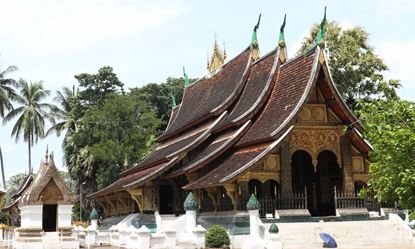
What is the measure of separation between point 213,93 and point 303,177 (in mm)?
7329

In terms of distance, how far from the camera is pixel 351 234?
58.1 feet

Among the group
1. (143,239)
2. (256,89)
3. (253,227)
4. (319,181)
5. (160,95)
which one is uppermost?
(160,95)

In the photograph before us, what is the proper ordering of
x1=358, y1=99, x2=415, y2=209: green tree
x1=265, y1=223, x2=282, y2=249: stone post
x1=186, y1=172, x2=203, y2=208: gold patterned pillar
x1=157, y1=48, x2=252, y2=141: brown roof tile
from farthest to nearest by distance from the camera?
x1=157, y1=48, x2=252, y2=141: brown roof tile → x1=186, y1=172, x2=203, y2=208: gold patterned pillar → x1=265, y1=223, x2=282, y2=249: stone post → x1=358, y1=99, x2=415, y2=209: green tree

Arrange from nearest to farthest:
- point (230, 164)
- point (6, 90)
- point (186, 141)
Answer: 1. point (230, 164)
2. point (186, 141)
3. point (6, 90)

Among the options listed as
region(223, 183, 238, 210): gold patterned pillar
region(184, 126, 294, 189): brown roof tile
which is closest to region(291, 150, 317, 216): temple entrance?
region(184, 126, 294, 189): brown roof tile

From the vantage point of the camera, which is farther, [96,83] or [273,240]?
[96,83]

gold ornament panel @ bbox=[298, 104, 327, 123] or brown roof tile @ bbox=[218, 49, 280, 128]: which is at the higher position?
A: brown roof tile @ bbox=[218, 49, 280, 128]

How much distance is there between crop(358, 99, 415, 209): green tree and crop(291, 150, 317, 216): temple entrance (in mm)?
9857

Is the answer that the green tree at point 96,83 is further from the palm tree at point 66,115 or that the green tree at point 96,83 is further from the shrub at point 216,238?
the shrub at point 216,238

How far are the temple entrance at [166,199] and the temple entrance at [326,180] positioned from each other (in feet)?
21.2

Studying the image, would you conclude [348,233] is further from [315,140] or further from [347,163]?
[315,140]

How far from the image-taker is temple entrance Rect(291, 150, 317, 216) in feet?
73.6

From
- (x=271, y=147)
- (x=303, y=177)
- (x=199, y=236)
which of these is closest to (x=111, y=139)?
(x=303, y=177)

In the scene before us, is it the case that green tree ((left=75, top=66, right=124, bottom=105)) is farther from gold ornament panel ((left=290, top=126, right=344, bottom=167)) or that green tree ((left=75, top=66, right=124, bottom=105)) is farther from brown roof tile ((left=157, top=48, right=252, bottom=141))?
gold ornament panel ((left=290, top=126, right=344, bottom=167))
